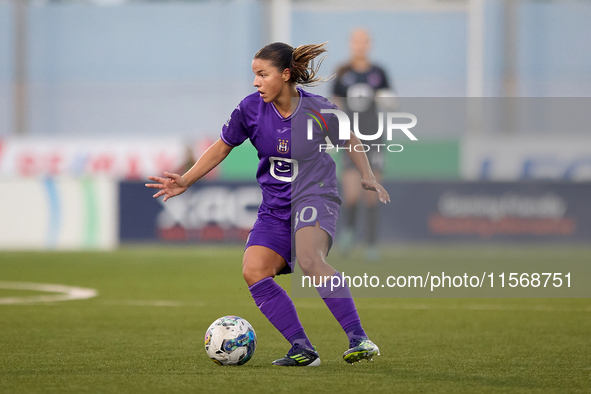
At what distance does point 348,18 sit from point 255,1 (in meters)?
2.02

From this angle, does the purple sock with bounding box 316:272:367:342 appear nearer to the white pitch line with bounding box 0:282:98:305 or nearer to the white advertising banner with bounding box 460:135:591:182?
the white pitch line with bounding box 0:282:98:305

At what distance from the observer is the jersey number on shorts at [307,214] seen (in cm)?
402

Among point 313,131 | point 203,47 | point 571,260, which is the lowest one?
point 571,260

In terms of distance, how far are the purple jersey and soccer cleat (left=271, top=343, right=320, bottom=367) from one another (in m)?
0.61

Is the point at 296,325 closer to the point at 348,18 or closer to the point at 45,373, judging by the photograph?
the point at 45,373

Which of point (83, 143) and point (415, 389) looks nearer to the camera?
point (415, 389)

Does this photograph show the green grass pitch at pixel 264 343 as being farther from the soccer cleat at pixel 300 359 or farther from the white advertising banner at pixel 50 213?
the white advertising banner at pixel 50 213

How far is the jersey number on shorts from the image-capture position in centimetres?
402

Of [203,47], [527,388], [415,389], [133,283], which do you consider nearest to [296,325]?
[415,389]

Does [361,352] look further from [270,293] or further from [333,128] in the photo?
[333,128]

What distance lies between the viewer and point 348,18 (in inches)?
750

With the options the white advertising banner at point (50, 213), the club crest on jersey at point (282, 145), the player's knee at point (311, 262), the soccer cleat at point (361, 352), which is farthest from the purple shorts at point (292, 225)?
the white advertising banner at point (50, 213)

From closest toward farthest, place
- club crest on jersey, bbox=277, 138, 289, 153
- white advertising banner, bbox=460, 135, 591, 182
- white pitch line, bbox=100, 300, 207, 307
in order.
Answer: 1. club crest on jersey, bbox=277, 138, 289, 153
2. white pitch line, bbox=100, 300, 207, 307
3. white advertising banner, bbox=460, 135, 591, 182

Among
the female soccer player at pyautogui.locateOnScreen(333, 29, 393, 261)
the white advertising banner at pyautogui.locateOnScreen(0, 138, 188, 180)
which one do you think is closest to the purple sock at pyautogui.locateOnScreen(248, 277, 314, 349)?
the female soccer player at pyautogui.locateOnScreen(333, 29, 393, 261)
